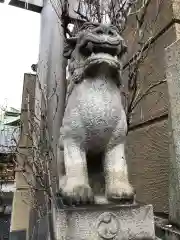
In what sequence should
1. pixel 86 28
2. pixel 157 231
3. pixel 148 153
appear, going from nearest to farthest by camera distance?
pixel 86 28 < pixel 157 231 < pixel 148 153

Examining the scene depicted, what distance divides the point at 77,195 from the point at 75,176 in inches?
4.9

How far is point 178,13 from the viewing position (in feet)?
9.21

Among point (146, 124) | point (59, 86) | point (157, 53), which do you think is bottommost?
point (146, 124)

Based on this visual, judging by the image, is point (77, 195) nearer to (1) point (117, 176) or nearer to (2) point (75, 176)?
(2) point (75, 176)

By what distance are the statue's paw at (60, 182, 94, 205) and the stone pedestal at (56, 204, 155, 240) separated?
38 mm

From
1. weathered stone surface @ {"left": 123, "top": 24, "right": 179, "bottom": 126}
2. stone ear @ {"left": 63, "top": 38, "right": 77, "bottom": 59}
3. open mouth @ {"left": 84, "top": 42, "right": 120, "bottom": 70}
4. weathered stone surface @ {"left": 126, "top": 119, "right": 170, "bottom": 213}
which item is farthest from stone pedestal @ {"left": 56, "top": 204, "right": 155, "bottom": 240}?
weathered stone surface @ {"left": 123, "top": 24, "right": 179, "bottom": 126}

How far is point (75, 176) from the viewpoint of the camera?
4.75 ft

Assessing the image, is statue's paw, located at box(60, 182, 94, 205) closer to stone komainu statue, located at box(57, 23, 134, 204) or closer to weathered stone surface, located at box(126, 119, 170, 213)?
stone komainu statue, located at box(57, 23, 134, 204)

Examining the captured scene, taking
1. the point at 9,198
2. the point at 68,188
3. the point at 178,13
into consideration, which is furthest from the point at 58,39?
the point at 9,198

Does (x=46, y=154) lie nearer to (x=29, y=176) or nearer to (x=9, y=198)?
(x=29, y=176)

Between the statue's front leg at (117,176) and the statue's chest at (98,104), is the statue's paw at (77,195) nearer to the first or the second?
the statue's front leg at (117,176)

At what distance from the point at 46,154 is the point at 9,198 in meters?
5.51

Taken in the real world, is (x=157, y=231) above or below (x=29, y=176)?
below

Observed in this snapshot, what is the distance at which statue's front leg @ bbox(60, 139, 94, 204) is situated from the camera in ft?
4.46
